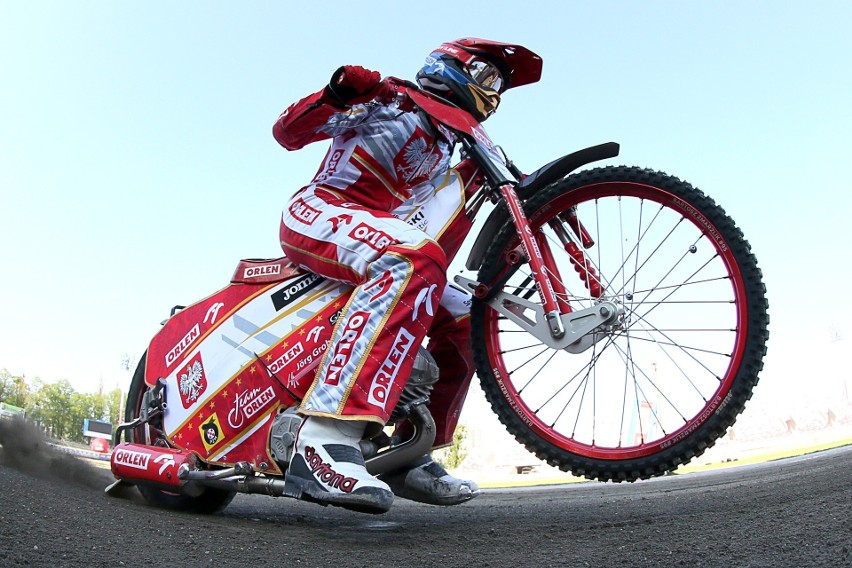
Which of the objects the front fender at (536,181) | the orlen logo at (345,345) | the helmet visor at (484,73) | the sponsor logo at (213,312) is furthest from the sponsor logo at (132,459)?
the helmet visor at (484,73)

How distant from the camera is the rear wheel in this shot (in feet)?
11.7

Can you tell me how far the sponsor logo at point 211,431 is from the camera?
3312mm

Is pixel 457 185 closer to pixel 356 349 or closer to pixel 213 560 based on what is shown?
pixel 356 349

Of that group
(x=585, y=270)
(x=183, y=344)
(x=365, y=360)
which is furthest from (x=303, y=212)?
(x=585, y=270)

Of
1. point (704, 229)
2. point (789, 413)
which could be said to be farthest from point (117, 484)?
point (789, 413)

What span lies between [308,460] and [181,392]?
109cm

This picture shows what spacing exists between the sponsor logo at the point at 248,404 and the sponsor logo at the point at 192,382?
0.25m

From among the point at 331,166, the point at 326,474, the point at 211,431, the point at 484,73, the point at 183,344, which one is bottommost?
the point at 326,474

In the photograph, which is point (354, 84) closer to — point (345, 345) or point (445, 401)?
point (345, 345)

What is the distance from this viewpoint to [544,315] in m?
2.91

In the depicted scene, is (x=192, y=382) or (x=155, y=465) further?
(x=192, y=382)

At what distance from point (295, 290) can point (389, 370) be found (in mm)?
774

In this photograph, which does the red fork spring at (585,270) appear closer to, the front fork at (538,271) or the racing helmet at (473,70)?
the front fork at (538,271)

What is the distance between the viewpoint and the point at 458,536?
2.62 m
